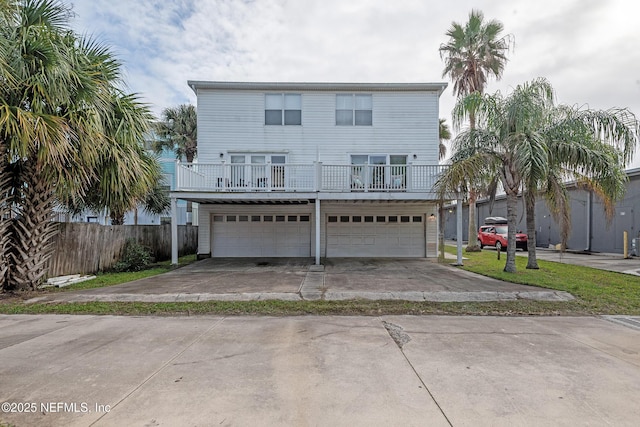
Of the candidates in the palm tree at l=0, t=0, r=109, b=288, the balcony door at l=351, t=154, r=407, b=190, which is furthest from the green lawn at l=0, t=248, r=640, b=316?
the balcony door at l=351, t=154, r=407, b=190

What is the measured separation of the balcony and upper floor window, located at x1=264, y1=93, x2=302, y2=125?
2.37 metres

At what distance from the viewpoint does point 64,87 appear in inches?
269

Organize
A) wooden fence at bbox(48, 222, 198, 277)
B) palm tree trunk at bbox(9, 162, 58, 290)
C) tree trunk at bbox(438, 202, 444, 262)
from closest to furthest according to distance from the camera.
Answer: palm tree trunk at bbox(9, 162, 58, 290) < wooden fence at bbox(48, 222, 198, 277) < tree trunk at bbox(438, 202, 444, 262)

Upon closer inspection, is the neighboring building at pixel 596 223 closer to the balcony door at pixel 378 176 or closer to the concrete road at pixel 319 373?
the balcony door at pixel 378 176

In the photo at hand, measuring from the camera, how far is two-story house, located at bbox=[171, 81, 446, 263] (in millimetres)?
13914

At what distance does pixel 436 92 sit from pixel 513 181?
5974 millimetres

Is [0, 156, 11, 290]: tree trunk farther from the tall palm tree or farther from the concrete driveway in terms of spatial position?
the tall palm tree

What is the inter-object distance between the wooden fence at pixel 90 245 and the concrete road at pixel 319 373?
14.9ft

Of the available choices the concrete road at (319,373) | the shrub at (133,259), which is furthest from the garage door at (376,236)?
the concrete road at (319,373)

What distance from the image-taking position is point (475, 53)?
17.4 meters

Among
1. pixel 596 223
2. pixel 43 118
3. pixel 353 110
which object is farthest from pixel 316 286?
pixel 596 223

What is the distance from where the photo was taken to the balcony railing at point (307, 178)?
1179 cm

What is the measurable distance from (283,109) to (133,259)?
8196 millimetres

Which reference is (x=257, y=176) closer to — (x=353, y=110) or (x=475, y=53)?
(x=353, y=110)
